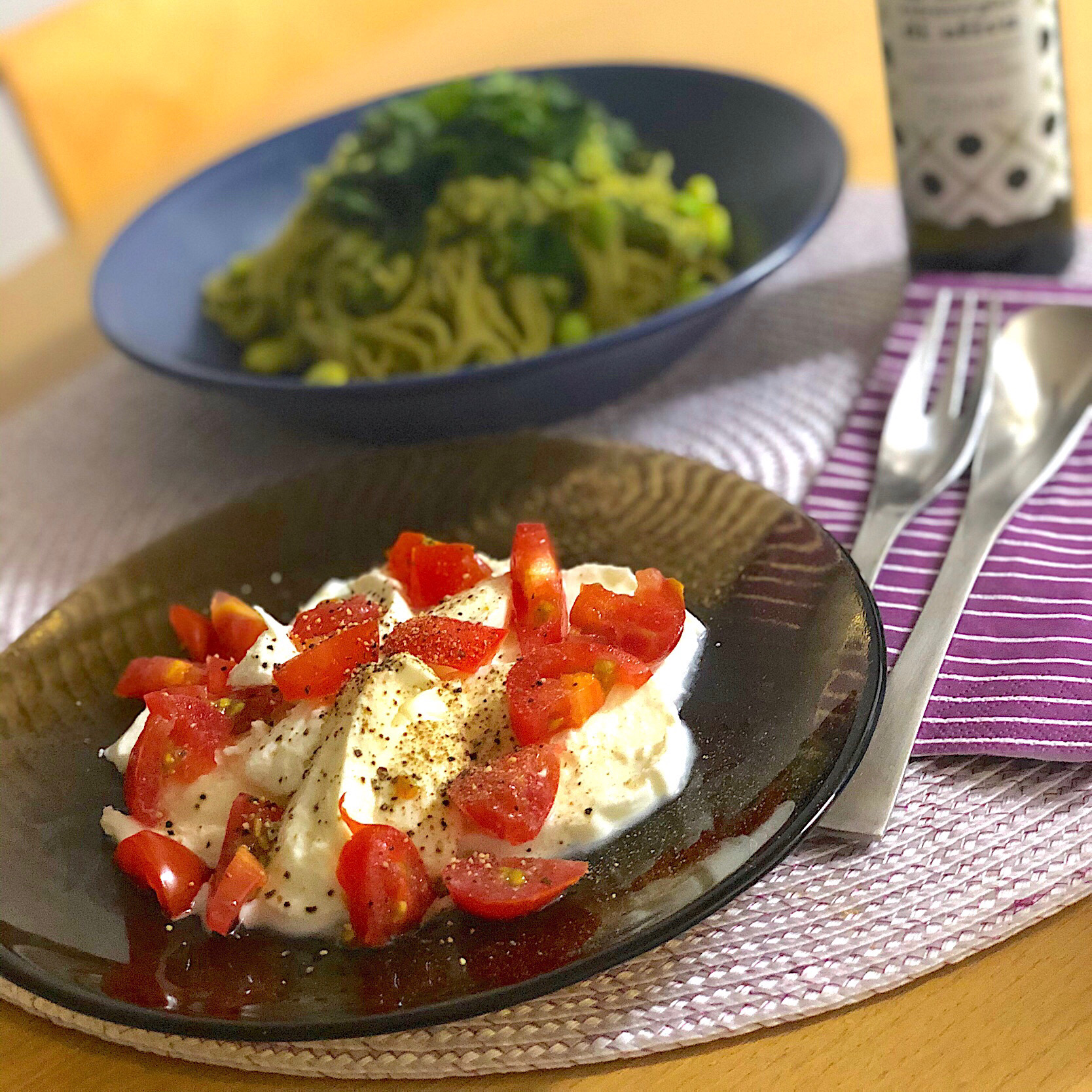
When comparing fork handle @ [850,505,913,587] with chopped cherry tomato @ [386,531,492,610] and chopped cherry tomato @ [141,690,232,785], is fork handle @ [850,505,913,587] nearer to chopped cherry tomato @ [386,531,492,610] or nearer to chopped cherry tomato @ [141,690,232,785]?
chopped cherry tomato @ [386,531,492,610]

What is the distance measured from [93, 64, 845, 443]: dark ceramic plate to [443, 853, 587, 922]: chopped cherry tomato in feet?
2.33

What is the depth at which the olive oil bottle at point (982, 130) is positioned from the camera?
5.21 ft

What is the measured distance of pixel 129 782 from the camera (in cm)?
107

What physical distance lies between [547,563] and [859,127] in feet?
5.08

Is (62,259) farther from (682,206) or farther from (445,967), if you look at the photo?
(445,967)

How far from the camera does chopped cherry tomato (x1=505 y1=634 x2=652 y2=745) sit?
985 mm

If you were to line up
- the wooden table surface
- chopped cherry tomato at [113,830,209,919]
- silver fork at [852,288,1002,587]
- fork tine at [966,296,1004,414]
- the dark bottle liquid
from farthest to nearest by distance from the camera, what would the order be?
the dark bottle liquid → fork tine at [966,296,1004,414] → silver fork at [852,288,1002,587] → chopped cherry tomato at [113,830,209,919] → the wooden table surface

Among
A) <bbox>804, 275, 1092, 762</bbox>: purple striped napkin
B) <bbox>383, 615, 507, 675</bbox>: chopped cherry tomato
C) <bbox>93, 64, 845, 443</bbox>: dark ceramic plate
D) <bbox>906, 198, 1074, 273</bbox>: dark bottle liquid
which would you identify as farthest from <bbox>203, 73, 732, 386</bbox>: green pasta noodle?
<bbox>383, 615, 507, 675</bbox>: chopped cherry tomato

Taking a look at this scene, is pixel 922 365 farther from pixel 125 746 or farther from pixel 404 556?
pixel 125 746

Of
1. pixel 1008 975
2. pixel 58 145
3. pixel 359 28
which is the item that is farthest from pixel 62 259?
pixel 1008 975

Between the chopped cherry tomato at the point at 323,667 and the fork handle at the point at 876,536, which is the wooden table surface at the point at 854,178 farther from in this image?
the fork handle at the point at 876,536

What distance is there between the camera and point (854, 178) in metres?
2.25

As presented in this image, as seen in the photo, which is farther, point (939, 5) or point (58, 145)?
point (58, 145)

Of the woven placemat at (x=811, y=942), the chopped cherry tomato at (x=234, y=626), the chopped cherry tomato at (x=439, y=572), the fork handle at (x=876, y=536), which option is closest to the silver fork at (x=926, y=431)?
the fork handle at (x=876, y=536)
